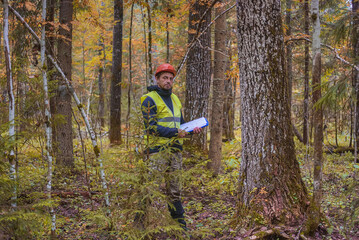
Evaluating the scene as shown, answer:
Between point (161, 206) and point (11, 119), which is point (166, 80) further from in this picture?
point (11, 119)

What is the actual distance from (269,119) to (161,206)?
6.29 ft

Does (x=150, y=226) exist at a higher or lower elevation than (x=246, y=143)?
lower

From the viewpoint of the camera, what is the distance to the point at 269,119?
3.79 metres

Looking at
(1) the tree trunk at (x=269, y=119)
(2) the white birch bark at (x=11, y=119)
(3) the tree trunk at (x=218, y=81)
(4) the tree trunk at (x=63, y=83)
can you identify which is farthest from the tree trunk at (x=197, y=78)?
(2) the white birch bark at (x=11, y=119)

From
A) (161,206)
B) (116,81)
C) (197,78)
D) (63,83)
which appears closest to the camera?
(161,206)

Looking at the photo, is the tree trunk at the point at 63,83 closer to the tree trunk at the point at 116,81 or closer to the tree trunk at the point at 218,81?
the tree trunk at the point at 116,81

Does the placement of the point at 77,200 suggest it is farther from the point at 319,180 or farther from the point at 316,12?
the point at 316,12

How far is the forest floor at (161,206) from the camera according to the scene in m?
2.87

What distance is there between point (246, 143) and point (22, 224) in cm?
299

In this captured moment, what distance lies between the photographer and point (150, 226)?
9.25 feet

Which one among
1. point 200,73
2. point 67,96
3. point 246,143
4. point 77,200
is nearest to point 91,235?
point 77,200

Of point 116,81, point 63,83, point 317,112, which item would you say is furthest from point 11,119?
point 116,81

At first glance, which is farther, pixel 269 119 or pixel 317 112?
pixel 269 119

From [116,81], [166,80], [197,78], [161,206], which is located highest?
[116,81]
